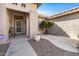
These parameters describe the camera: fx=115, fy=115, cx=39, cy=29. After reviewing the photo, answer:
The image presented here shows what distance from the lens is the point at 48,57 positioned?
5.75 m

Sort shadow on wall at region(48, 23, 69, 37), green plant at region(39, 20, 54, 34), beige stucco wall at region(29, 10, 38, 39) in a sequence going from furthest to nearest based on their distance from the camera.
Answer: green plant at region(39, 20, 54, 34), shadow on wall at region(48, 23, 69, 37), beige stucco wall at region(29, 10, 38, 39)

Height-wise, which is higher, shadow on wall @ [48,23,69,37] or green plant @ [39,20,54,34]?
green plant @ [39,20,54,34]

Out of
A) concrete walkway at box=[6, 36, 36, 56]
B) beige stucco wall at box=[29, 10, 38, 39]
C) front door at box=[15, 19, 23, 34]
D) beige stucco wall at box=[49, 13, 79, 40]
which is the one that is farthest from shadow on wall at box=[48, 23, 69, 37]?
concrete walkway at box=[6, 36, 36, 56]

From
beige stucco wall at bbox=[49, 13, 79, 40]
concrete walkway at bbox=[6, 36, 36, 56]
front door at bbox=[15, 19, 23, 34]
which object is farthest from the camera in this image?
front door at bbox=[15, 19, 23, 34]

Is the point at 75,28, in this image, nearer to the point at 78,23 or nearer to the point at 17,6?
the point at 78,23

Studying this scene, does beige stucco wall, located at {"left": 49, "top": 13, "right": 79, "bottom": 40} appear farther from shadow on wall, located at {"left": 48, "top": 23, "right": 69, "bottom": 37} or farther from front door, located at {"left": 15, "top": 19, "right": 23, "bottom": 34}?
front door, located at {"left": 15, "top": 19, "right": 23, "bottom": 34}

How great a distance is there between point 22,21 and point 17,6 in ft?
14.9

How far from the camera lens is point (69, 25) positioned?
12.9 meters

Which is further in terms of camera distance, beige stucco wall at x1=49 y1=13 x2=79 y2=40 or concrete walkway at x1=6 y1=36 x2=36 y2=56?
beige stucco wall at x1=49 y1=13 x2=79 y2=40

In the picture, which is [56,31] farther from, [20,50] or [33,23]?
[20,50]

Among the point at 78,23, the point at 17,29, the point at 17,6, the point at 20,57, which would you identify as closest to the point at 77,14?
the point at 78,23

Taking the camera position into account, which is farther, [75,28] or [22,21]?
[22,21]

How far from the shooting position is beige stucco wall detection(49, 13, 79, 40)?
11719 millimetres

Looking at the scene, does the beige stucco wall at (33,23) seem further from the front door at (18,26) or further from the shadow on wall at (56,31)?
the shadow on wall at (56,31)
